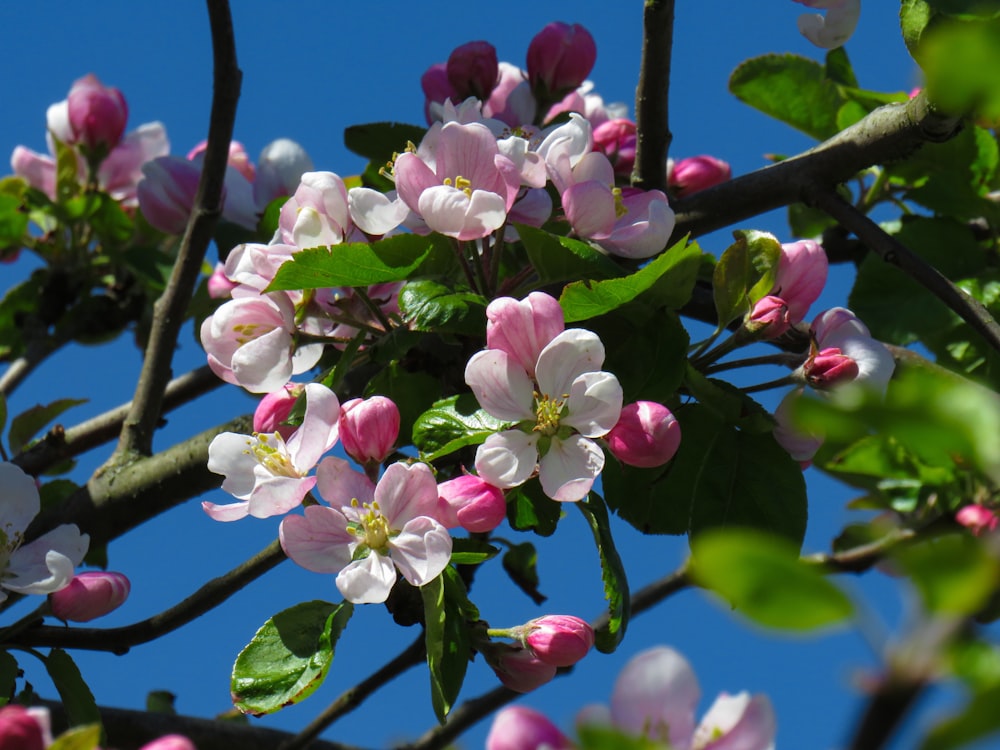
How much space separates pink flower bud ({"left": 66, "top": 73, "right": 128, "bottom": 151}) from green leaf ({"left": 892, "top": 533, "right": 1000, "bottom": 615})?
2.61 metres

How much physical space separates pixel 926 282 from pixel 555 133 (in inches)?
18.4

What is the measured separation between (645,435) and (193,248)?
35.6 inches

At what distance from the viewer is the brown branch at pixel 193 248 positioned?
1591mm

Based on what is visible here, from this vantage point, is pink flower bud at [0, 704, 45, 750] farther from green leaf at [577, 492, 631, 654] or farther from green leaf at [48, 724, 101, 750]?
green leaf at [577, 492, 631, 654]

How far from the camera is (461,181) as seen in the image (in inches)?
47.9

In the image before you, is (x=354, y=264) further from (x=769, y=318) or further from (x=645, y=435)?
(x=769, y=318)

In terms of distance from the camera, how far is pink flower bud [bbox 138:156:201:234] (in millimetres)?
2133

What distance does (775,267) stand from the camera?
4.18 feet

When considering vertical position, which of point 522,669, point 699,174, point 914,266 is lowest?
point 522,669

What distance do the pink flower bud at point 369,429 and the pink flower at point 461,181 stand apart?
0.19 meters

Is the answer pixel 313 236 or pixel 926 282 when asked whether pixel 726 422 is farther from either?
pixel 313 236

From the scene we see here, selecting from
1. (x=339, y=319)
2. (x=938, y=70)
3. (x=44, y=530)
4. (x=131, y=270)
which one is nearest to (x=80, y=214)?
(x=131, y=270)

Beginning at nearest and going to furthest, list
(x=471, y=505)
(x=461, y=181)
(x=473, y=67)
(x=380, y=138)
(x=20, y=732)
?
(x=20, y=732) < (x=471, y=505) < (x=461, y=181) < (x=380, y=138) < (x=473, y=67)

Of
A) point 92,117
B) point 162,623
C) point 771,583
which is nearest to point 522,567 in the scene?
point 162,623
